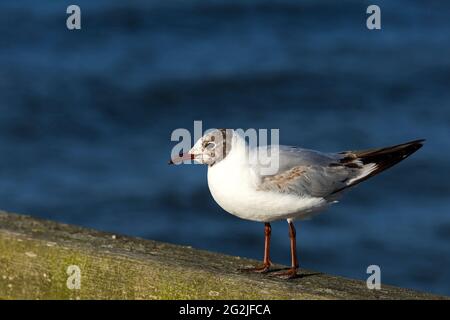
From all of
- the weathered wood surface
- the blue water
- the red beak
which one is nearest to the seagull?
the red beak

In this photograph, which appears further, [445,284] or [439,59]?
[439,59]

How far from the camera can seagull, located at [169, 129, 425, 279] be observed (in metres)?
4.36

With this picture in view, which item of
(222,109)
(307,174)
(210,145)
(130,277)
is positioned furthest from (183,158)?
(222,109)

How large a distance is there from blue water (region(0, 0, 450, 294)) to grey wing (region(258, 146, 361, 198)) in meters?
4.14

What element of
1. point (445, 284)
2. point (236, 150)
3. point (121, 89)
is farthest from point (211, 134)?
point (121, 89)

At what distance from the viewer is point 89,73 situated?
12.0 metres

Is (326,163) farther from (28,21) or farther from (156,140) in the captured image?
(28,21)

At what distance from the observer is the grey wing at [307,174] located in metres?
4.53

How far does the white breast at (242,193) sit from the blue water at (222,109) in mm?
4491

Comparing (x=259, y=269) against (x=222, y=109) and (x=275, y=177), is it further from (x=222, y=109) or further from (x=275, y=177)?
(x=222, y=109)

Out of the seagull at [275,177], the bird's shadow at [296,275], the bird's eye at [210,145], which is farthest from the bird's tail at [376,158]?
the bird's eye at [210,145]

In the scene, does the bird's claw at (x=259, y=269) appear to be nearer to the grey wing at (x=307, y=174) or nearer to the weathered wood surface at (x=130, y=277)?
the weathered wood surface at (x=130, y=277)

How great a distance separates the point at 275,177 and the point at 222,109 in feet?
21.2

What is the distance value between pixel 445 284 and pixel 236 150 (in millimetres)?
4737
